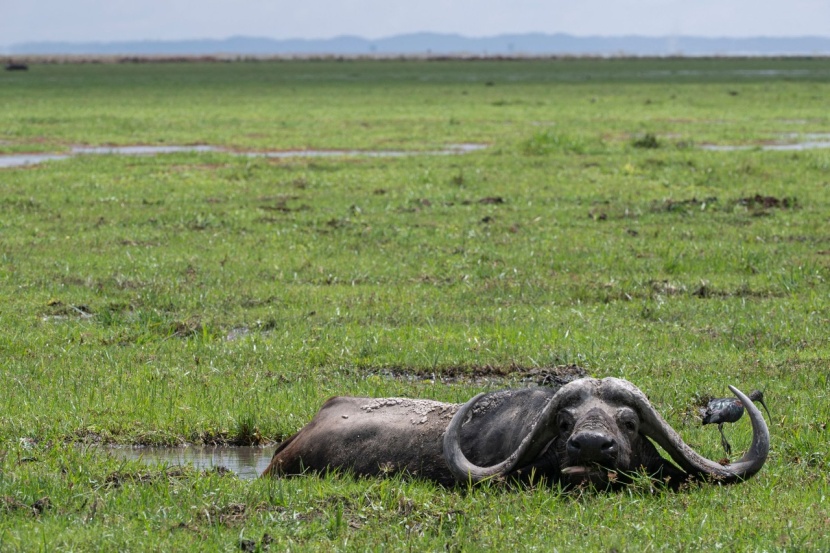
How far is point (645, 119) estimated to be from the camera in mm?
43344

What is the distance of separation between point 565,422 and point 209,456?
2.81 meters

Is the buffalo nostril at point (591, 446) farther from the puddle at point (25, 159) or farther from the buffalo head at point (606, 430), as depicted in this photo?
the puddle at point (25, 159)

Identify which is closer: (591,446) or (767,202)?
(591,446)

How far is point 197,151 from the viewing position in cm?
2989

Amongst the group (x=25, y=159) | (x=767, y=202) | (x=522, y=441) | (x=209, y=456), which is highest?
(x=522, y=441)

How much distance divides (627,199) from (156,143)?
57.4ft

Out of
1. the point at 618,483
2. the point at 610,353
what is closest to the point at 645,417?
the point at 618,483

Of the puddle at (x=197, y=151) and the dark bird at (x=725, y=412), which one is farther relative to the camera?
the puddle at (x=197, y=151)

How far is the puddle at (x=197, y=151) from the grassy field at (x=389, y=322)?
1.70 m

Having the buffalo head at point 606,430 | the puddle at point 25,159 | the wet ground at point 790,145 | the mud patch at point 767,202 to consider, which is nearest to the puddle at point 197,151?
the puddle at point 25,159

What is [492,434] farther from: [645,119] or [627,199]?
[645,119]

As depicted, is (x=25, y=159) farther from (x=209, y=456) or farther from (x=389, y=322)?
(x=209, y=456)

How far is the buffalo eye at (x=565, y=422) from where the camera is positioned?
261 inches

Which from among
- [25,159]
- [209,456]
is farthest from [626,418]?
[25,159]
